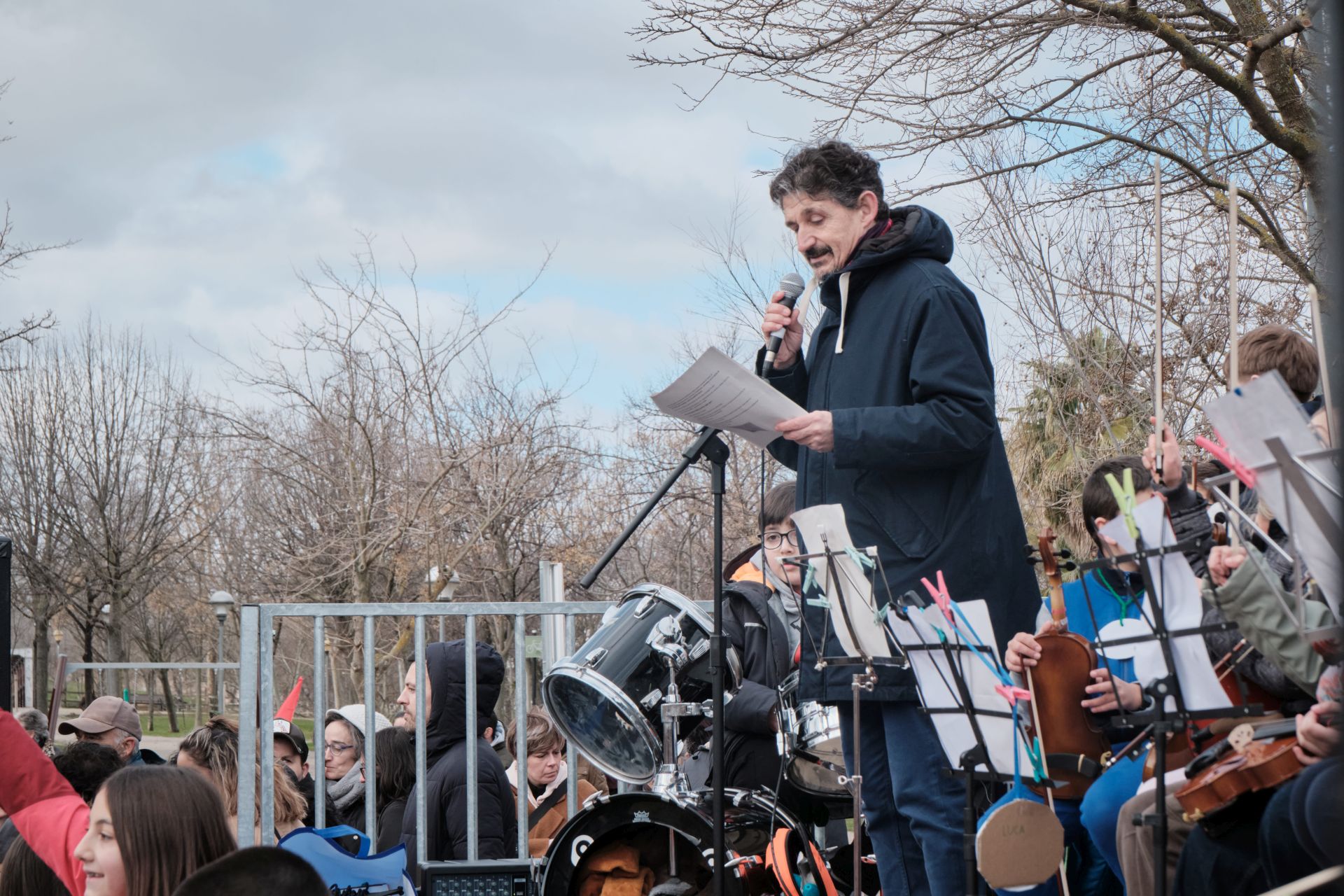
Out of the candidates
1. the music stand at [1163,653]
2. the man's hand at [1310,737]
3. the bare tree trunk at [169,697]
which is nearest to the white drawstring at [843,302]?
the music stand at [1163,653]

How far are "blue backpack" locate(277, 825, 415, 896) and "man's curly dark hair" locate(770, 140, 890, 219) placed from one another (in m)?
2.06

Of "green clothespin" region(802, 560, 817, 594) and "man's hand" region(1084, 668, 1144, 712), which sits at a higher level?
"green clothespin" region(802, 560, 817, 594)

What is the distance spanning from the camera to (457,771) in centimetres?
502

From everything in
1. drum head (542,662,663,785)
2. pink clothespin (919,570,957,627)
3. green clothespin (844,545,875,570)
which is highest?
green clothespin (844,545,875,570)

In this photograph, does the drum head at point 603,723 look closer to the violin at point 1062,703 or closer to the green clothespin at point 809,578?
the green clothespin at point 809,578

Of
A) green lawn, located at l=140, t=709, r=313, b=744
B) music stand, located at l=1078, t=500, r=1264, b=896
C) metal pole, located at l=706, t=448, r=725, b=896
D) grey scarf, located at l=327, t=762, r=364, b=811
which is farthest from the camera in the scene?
green lawn, located at l=140, t=709, r=313, b=744

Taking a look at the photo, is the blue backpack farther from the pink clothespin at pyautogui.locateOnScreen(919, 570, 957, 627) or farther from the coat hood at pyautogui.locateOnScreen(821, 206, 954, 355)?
the coat hood at pyautogui.locateOnScreen(821, 206, 954, 355)

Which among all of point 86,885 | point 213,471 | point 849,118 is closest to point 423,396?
point 213,471

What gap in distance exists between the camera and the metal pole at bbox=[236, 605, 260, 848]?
14.8ft

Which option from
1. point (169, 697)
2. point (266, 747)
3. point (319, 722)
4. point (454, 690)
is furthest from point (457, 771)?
point (169, 697)

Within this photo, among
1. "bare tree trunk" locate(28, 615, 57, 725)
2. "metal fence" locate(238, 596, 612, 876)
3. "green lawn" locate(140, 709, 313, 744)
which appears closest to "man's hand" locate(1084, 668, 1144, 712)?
"metal fence" locate(238, 596, 612, 876)

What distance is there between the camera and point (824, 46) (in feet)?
26.0

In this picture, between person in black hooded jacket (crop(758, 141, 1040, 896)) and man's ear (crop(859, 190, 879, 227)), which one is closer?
person in black hooded jacket (crop(758, 141, 1040, 896))

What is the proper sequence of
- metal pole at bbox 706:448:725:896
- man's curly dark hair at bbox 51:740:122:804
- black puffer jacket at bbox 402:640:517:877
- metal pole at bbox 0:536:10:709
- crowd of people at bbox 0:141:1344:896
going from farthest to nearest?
1. black puffer jacket at bbox 402:640:517:877
2. man's curly dark hair at bbox 51:740:122:804
3. metal pole at bbox 0:536:10:709
4. metal pole at bbox 706:448:725:896
5. crowd of people at bbox 0:141:1344:896
